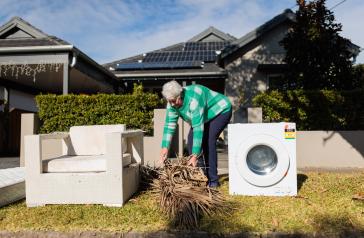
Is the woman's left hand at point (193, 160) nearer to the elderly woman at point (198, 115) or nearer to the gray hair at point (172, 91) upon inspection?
the elderly woman at point (198, 115)

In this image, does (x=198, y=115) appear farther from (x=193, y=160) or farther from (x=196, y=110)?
(x=193, y=160)

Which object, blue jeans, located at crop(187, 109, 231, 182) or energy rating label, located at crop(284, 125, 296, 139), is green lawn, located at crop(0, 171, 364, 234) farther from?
energy rating label, located at crop(284, 125, 296, 139)

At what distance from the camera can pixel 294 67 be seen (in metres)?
9.84

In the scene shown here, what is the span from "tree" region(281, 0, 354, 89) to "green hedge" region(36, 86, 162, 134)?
13.0 ft

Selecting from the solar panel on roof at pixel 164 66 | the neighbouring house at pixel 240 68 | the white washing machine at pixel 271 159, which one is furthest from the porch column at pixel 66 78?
the white washing machine at pixel 271 159

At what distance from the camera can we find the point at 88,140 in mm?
5656

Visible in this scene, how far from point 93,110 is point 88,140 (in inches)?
113

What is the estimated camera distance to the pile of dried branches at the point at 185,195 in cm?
404

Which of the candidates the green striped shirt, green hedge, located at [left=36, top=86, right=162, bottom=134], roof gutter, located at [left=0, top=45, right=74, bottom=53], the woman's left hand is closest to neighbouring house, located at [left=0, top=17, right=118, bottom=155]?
roof gutter, located at [left=0, top=45, right=74, bottom=53]

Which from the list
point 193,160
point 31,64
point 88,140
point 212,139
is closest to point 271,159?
point 212,139

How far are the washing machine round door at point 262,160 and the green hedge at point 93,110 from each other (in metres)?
3.65

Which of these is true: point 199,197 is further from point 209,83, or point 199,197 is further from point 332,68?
point 209,83

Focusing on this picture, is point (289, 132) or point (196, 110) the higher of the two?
point (196, 110)

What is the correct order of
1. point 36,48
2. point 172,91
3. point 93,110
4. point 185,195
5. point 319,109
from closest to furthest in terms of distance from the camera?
1. point 185,195
2. point 172,91
3. point 319,109
4. point 93,110
5. point 36,48
